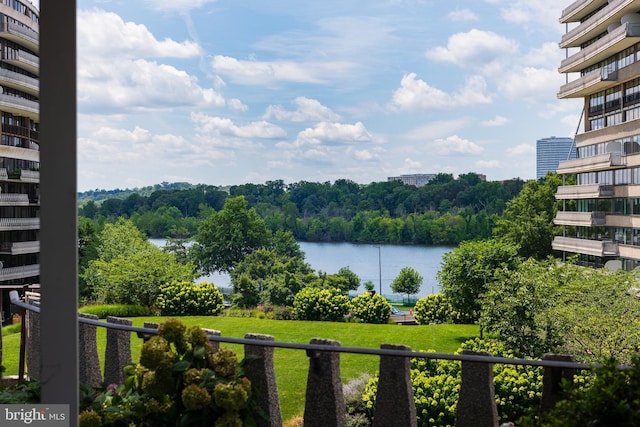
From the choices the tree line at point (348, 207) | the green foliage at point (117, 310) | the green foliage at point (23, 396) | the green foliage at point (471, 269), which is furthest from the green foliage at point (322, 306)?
the tree line at point (348, 207)

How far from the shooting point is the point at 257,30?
3009 inches

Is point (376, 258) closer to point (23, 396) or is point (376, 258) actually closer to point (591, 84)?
point (591, 84)

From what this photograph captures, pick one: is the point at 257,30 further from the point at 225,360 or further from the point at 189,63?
the point at 225,360

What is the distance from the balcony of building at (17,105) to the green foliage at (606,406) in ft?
63.7

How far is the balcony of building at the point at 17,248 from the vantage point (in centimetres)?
1873

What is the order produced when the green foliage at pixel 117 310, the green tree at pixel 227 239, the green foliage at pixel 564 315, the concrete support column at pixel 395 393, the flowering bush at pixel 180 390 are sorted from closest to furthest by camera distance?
the flowering bush at pixel 180 390 < the concrete support column at pixel 395 393 < the green foliage at pixel 564 315 < the green foliage at pixel 117 310 < the green tree at pixel 227 239

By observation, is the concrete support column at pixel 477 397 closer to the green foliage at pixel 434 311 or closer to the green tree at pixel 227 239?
the green foliage at pixel 434 311

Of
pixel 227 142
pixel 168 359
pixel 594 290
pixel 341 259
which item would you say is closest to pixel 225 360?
pixel 168 359

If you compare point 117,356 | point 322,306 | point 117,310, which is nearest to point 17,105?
point 117,310

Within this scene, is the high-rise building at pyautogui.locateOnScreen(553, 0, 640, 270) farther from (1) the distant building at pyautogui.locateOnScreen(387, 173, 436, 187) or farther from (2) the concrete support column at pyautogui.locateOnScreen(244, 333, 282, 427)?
(1) the distant building at pyautogui.locateOnScreen(387, 173, 436, 187)

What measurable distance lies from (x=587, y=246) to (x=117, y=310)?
1484 cm

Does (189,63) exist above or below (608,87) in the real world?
above

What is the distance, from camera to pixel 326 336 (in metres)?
16.2

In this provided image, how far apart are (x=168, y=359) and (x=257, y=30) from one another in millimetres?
77546
